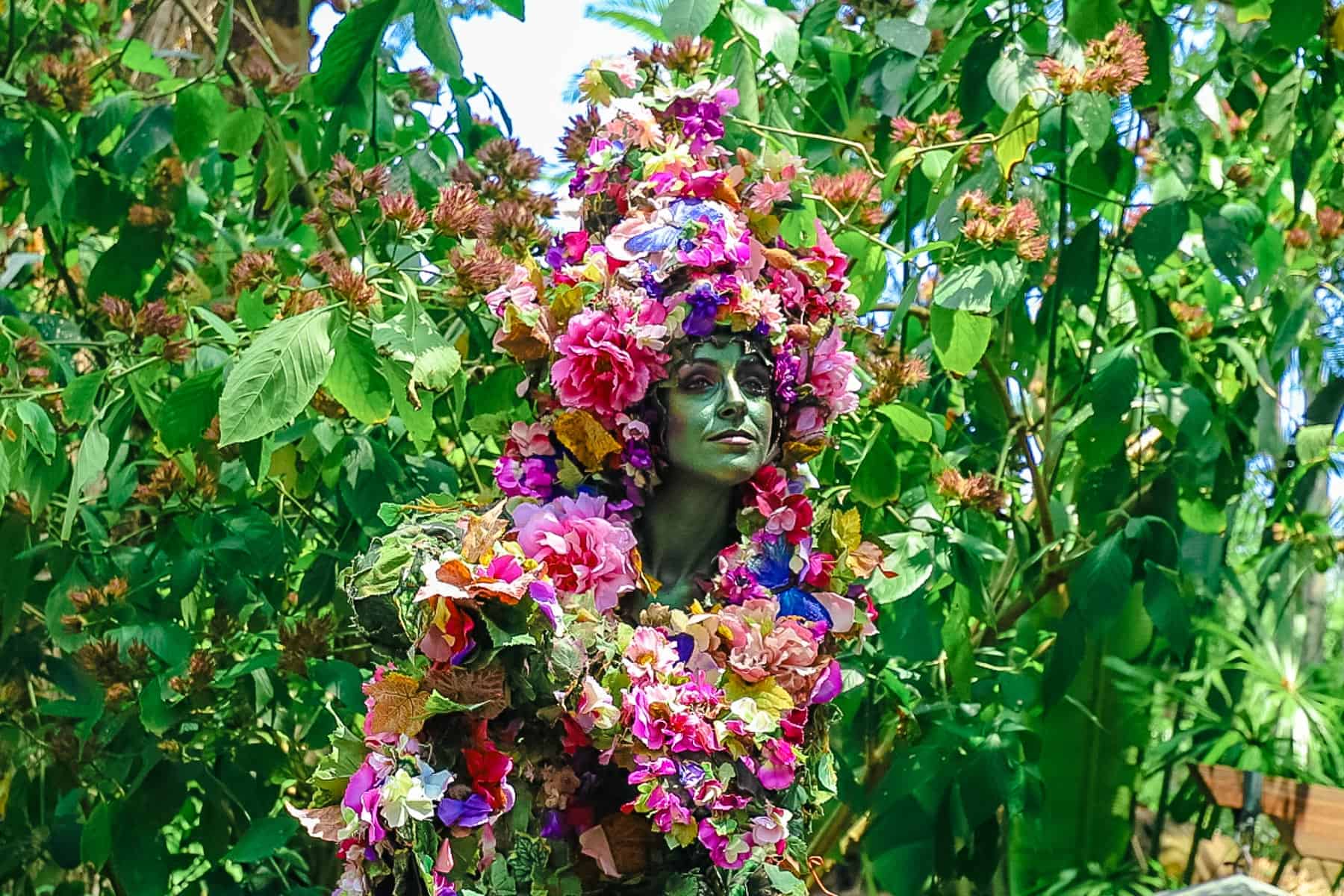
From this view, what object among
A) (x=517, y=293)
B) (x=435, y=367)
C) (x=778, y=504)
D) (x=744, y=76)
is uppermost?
(x=744, y=76)

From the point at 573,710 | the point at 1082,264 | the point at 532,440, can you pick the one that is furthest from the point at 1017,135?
the point at 573,710

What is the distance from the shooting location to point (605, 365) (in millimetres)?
1815

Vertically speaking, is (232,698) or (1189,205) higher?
(1189,205)

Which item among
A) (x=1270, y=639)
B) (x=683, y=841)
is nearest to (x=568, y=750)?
(x=683, y=841)

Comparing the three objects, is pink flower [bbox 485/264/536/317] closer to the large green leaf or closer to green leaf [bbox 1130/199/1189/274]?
Result: green leaf [bbox 1130/199/1189/274]

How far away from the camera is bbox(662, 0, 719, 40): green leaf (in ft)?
6.37

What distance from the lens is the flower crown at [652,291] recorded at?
1.83 m

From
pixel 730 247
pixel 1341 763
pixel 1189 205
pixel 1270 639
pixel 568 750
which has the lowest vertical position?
pixel 1341 763

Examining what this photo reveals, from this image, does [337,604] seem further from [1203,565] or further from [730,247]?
[1203,565]

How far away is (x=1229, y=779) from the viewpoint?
3180 mm

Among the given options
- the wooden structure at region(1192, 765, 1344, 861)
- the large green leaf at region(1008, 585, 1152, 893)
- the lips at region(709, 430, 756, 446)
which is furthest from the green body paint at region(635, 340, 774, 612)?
the large green leaf at region(1008, 585, 1152, 893)

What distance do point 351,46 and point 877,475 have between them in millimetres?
978

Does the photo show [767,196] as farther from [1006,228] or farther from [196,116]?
[196,116]

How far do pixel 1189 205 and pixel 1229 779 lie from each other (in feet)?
4.15
